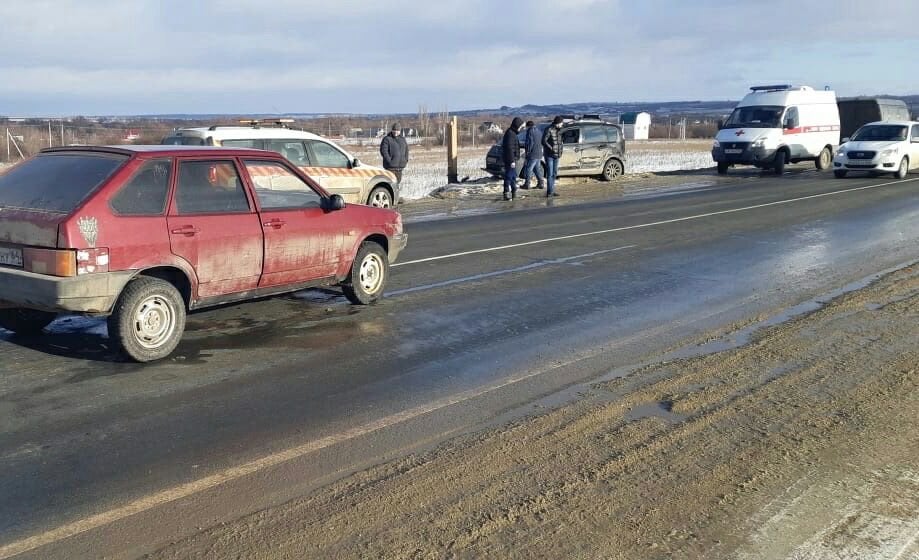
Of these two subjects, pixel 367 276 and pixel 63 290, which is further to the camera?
pixel 367 276

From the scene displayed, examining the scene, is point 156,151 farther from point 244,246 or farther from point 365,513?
point 365,513

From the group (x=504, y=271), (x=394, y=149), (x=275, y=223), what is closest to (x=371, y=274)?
(x=275, y=223)

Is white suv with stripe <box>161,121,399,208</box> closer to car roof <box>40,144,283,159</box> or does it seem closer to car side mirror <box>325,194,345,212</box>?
car side mirror <box>325,194,345,212</box>

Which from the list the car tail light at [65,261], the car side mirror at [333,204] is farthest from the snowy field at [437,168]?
the car tail light at [65,261]

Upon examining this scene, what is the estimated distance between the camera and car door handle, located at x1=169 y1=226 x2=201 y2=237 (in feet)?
22.3

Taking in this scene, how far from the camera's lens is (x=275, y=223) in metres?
7.55

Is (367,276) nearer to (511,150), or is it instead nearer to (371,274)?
(371,274)

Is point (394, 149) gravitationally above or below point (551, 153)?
above

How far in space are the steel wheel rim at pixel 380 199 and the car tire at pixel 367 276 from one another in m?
7.98

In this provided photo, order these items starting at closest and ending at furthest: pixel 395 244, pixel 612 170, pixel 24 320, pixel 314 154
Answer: pixel 24 320 → pixel 395 244 → pixel 314 154 → pixel 612 170

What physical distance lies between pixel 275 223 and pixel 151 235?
118 cm

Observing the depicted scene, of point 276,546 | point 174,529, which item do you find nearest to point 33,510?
point 174,529

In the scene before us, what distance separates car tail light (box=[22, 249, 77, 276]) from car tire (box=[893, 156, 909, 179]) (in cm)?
2491

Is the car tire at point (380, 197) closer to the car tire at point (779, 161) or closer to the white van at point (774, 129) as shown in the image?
the white van at point (774, 129)
